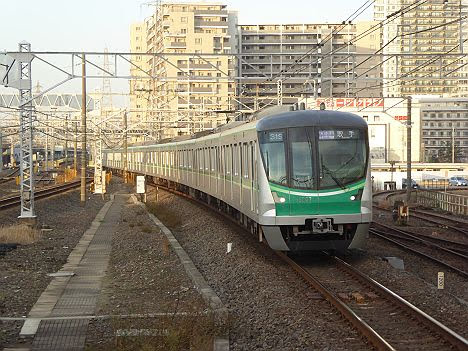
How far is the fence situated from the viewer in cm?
3062

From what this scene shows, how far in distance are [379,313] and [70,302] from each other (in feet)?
13.7

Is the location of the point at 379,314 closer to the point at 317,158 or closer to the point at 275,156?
the point at 317,158

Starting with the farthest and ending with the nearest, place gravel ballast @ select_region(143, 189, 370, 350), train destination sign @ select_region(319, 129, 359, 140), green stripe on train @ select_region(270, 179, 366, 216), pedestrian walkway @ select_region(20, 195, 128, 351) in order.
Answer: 1. train destination sign @ select_region(319, 129, 359, 140)
2. green stripe on train @ select_region(270, 179, 366, 216)
3. pedestrian walkway @ select_region(20, 195, 128, 351)
4. gravel ballast @ select_region(143, 189, 370, 350)

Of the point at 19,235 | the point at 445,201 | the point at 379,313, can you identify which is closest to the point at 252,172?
the point at 379,313

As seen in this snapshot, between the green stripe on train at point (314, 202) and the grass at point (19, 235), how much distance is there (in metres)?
7.95

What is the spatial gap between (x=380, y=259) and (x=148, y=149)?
36.5 metres

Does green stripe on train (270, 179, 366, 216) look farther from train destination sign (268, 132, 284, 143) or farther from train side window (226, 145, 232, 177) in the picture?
train side window (226, 145, 232, 177)

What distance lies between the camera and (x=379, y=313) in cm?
891

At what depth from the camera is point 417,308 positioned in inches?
342

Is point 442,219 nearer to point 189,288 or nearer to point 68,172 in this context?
point 189,288

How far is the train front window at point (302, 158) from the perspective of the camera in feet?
40.2

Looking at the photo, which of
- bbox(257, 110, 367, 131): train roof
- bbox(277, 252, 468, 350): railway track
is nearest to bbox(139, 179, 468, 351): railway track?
bbox(277, 252, 468, 350): railway track

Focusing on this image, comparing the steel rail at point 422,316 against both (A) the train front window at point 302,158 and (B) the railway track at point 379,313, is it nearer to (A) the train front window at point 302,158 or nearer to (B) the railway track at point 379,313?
(B) the railway track at point 379,313

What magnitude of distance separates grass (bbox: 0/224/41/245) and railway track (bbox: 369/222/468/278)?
28.8 feet
